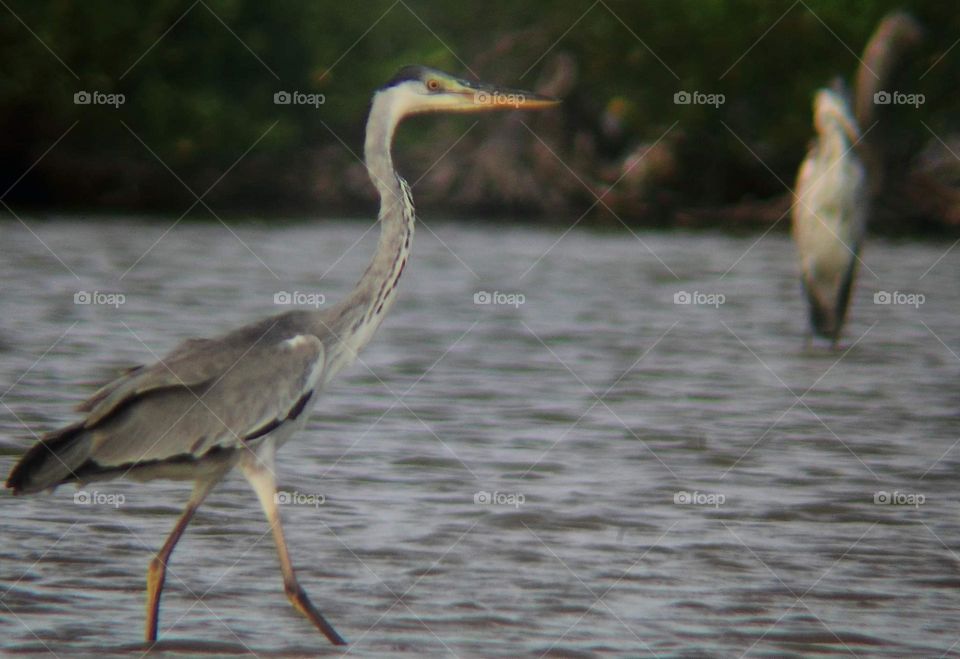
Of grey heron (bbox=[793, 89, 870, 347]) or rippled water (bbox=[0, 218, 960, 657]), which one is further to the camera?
grey heron (bbox=[793, 89, 870, 347])

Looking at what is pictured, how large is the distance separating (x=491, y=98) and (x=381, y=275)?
866mm

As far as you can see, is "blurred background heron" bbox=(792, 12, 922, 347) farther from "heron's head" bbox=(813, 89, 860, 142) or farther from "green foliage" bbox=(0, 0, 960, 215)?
"green foliage" bbox=(0, 0, 960, 215)

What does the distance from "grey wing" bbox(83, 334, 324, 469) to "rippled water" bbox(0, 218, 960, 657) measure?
0.72 metres

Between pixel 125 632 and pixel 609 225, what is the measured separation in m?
26.8

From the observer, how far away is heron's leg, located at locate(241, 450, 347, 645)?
6.57 metres

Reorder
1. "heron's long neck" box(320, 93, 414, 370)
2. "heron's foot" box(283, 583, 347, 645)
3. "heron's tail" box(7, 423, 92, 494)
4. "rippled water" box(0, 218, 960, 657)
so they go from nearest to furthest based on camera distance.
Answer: "heron's tail" box(7, 423, 92, 494) → "heron's foot" box(283, 583, 347, 645) → "rippled water" box(0, 218, 960, 657) → "heron's long neck" box(320, 93, 414, 370)

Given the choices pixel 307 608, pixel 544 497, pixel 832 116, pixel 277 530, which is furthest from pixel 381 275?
pixel 832 116

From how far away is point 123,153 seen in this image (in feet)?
125

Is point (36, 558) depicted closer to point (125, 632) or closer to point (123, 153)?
point (125, 632)

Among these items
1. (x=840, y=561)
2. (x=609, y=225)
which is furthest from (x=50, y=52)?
(x=840, y=561)

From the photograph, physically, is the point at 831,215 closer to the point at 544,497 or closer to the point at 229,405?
the point at 544,497

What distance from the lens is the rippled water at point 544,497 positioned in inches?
269

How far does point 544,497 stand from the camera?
909cm

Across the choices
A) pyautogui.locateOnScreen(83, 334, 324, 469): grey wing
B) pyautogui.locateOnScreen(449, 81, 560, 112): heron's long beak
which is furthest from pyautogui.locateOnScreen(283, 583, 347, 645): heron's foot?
pyautogui.locateOnScreen(449, 81, 560, 112): heron's long beak
